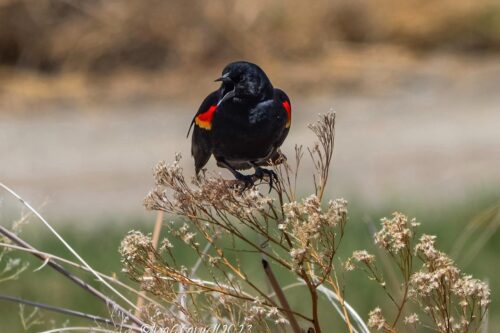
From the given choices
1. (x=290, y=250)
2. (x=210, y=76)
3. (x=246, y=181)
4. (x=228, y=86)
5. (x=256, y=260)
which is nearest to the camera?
(x=290, y=250)

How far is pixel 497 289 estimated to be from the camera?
535 centimetres

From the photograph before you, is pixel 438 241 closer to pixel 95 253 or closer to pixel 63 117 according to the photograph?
pixel 95 253

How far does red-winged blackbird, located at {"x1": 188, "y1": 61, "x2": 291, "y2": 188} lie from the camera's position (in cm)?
209

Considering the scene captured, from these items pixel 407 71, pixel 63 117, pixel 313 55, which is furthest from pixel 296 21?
pixel 63 117

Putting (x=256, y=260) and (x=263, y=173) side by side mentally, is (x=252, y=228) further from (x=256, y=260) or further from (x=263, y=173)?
(x=256, y=260)

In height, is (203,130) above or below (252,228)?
above

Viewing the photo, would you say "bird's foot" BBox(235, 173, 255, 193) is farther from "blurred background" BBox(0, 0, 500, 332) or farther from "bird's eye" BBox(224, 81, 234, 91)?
"blurred background" BBox(0, 0, 500, 332)

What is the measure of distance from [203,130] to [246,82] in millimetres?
169

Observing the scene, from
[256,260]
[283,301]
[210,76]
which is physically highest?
[210,76]

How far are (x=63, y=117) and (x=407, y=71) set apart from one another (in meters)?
4.53

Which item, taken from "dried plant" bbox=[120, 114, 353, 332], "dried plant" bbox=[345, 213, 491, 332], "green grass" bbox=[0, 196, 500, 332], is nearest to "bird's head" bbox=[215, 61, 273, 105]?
"dried plant" bbox=[120, 114, 353, 332]

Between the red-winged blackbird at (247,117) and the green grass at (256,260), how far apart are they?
2.22 m

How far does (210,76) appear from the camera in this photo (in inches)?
630

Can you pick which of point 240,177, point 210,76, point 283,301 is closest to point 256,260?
point 240,177
